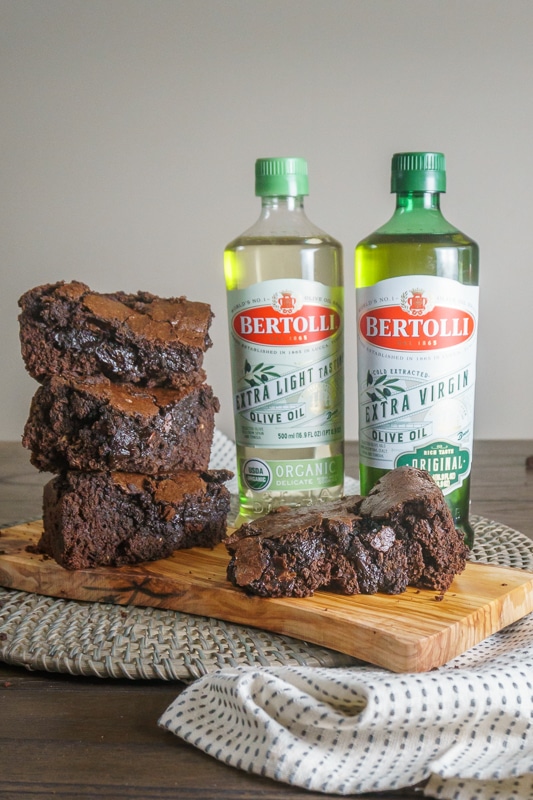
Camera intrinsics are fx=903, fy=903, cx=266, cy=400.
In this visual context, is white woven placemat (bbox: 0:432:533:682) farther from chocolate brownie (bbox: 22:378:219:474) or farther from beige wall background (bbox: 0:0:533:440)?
beige wall background (bbox: 0:0:533:440)

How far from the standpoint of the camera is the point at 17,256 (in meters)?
2.39

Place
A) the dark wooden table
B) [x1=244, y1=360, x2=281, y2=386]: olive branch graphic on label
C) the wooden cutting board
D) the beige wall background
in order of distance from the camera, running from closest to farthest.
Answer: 1. the dark wooden table
2. the wooden cutting board
3. [x1=244, y1=360, x2=281, y2=386]: olive branch graphic on label
4. the beige wall background

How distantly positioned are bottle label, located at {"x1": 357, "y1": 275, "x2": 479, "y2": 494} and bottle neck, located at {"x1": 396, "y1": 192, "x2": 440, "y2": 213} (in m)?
0.12

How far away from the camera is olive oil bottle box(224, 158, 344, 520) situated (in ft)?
4.47

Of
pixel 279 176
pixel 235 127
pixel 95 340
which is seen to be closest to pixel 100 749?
pixel 95 340

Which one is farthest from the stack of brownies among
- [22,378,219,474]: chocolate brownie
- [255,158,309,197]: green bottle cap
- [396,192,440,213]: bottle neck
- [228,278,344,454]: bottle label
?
[396,192,440,213]: bottle neck

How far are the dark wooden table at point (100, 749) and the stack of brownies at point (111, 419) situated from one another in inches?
9.4

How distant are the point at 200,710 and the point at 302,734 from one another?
108 millimetres

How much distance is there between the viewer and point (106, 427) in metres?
1.16

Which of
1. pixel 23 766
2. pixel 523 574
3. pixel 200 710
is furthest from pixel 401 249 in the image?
pixel 23 766

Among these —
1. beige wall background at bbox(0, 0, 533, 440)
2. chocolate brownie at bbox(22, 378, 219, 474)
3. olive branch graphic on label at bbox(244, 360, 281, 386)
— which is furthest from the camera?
beige wall background at bbox(0, 0, 533, 440)

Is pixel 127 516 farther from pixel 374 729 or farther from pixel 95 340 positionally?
pixel 374 729

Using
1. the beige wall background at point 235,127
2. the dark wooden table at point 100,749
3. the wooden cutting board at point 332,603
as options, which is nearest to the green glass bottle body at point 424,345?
the wooden cutting board at point 332,603

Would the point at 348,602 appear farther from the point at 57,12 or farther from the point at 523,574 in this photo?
the point at 57,12
